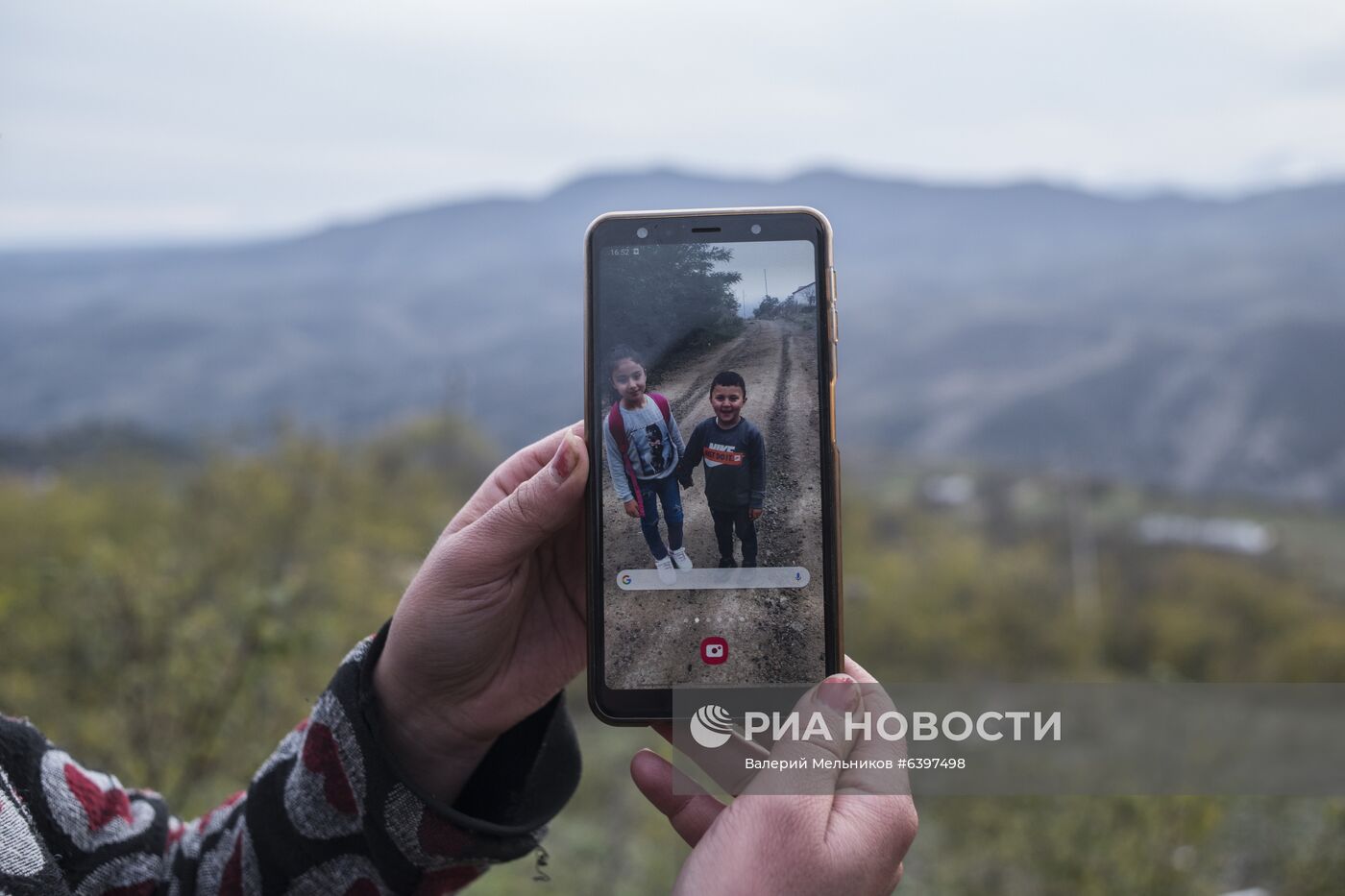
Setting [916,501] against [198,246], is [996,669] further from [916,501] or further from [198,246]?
[198,246]

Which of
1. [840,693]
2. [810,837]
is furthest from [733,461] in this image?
[810,837]

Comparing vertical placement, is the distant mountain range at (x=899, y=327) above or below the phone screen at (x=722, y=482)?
below

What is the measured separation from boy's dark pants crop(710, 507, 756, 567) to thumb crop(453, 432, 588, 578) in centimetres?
22

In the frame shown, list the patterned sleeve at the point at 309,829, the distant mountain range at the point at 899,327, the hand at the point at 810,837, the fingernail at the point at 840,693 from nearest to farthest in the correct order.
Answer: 1. the hand at the point at 810,837
2. the fingernail at the point at 840,693
3. the patterned sleeve at the point at 309,829
4. the distant mountain range at the point at 899,327

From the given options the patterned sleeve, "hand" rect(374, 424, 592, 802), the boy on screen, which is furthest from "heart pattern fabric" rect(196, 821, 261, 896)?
the boy on screen

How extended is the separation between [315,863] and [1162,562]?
23.1 m

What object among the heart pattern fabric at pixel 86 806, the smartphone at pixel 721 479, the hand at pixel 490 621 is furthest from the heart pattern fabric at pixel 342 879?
the smartphone at pixel 721 479

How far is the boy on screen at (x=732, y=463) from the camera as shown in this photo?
1401 millimetres

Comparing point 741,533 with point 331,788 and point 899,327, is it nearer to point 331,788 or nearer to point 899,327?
Result: point 331,788

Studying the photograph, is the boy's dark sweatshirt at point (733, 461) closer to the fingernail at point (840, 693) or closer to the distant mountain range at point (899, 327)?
the fingernail at point (840, 693)

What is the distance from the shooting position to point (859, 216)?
41438 mm

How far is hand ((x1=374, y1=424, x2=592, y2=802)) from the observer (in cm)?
134

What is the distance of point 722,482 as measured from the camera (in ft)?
4.61

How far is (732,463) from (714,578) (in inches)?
6.7
